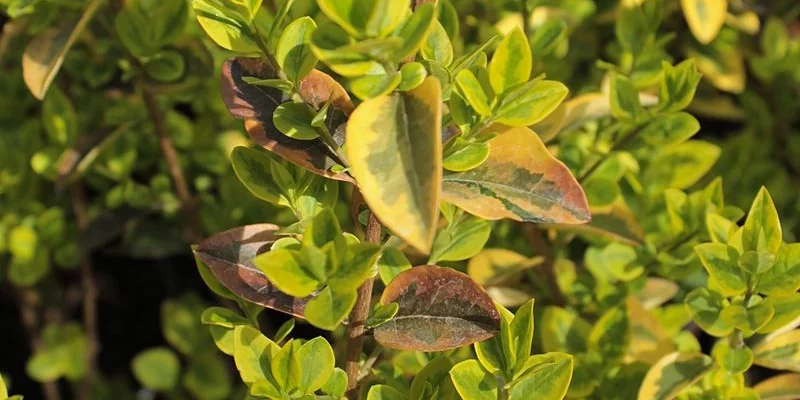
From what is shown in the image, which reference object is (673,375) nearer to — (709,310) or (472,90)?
(709,310)

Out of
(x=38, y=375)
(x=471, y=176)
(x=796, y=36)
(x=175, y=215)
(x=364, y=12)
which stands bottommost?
(x=38, y=375)

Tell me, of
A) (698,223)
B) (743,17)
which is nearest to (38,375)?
(698,223)

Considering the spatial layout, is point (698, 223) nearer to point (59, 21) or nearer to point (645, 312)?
point (645, 312)

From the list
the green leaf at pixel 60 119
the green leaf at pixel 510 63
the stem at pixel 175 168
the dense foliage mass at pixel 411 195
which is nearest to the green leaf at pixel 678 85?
the dense foliage mass at pixel 411 195

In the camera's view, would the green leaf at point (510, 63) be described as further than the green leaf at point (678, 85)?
No

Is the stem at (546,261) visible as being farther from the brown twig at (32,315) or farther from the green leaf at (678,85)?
the brown twig at (32,315)

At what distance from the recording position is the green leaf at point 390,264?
0.84m

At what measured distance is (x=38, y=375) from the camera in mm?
1447

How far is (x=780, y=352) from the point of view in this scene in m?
0.93

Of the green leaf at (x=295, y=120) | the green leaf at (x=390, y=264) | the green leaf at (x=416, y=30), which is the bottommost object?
the green leaf at (x=390, y=264)

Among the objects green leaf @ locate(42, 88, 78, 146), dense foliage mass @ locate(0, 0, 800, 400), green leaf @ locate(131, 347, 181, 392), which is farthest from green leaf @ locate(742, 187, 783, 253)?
green leaf @ locate(131, 347, 181, 392)

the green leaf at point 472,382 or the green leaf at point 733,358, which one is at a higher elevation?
the green leaf at point 472,382

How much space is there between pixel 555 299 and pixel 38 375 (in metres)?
0.80

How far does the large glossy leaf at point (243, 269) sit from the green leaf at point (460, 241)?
0.15 metres
